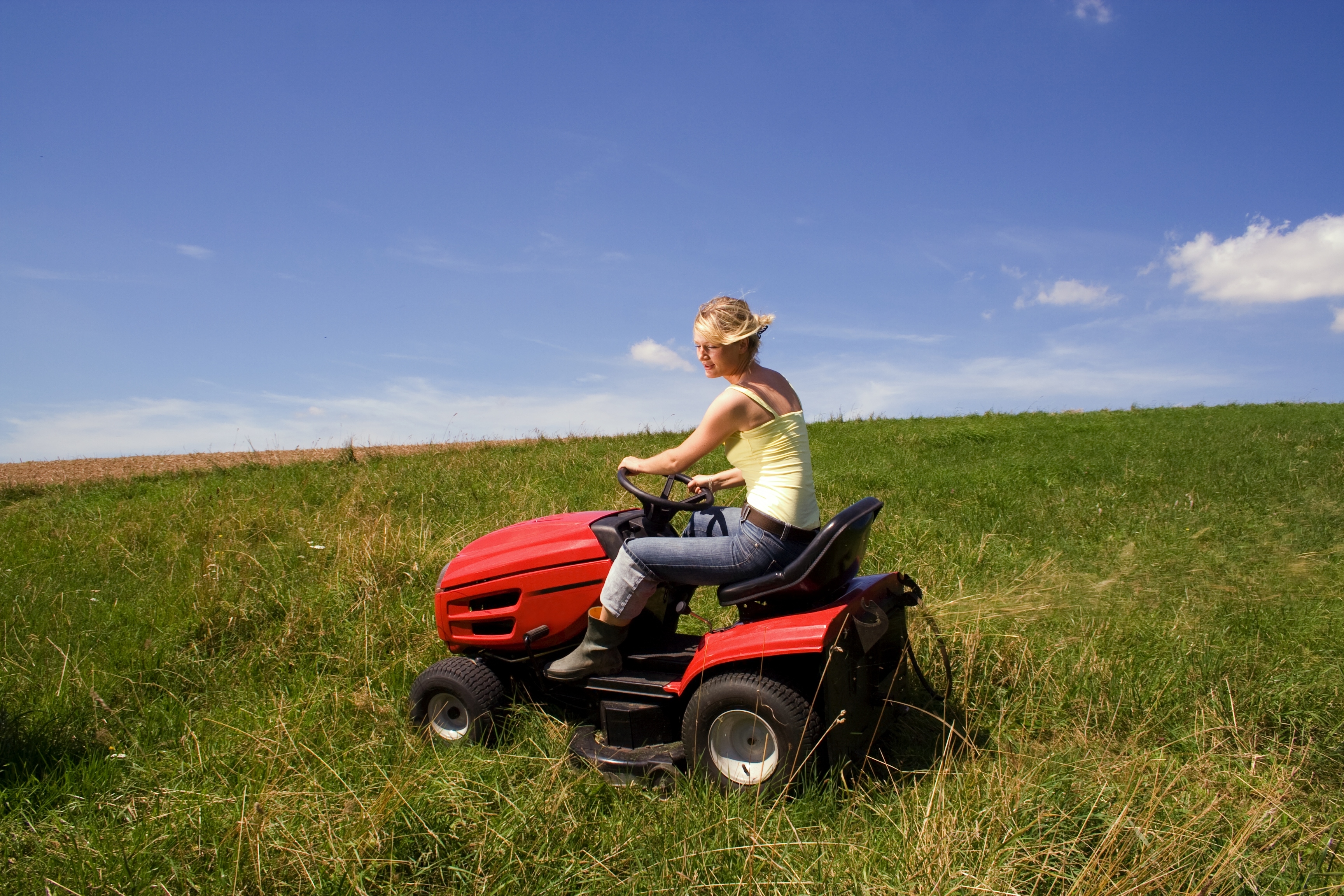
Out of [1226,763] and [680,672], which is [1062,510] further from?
[680,672]

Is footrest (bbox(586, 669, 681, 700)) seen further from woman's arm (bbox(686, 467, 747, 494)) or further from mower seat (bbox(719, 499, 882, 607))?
woman's arm (bbox(686, 467, 747, 494))

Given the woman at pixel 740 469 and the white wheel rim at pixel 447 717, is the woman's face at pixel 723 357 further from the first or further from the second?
the white wheel rim at pixel 447 717

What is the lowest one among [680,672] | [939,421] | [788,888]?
[788,888]

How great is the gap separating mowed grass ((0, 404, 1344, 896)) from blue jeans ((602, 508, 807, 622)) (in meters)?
0.72

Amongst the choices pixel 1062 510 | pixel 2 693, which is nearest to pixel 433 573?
pixel 2 693

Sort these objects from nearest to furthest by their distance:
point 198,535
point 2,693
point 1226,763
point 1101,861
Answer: point 1101,861
point 1226,763
point 2,693
point 198,535

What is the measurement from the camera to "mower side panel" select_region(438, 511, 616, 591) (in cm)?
373

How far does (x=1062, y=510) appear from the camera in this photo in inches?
326

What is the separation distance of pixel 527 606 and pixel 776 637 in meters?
1.21

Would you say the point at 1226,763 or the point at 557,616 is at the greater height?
the point at 557,616

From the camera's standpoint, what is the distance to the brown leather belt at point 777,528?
10.5ft

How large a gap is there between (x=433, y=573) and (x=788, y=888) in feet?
13.1

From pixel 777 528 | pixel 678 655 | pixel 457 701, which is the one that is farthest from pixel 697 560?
pixel 457 701

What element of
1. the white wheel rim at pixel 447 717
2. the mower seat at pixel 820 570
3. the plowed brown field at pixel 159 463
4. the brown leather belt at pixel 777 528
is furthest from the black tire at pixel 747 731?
the plowed brown field at pixel 159 463
